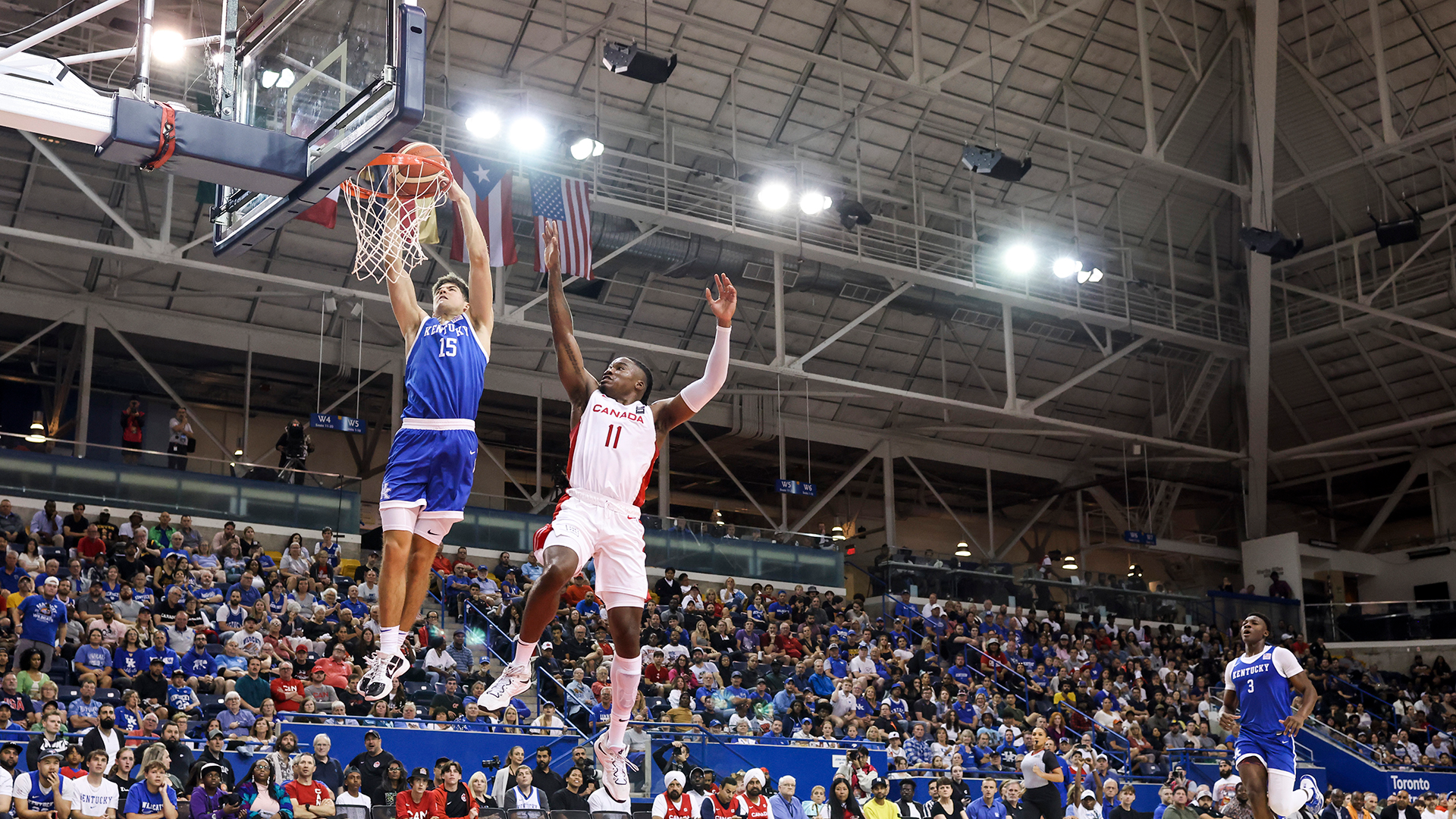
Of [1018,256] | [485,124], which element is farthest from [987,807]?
[1018,256]

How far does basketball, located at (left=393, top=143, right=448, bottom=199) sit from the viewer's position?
759 cm

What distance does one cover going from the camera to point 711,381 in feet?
23.4

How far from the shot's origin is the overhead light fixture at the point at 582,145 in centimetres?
2548

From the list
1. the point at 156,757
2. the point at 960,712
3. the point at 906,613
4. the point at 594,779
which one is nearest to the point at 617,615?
the point at 156,757

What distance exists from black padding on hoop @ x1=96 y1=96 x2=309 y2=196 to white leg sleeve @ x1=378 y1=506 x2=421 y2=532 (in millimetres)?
2253

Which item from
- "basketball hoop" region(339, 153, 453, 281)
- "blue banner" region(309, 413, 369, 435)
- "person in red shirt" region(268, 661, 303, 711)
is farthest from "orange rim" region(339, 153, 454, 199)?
"blue banner" region(309, 413, 369, 435)

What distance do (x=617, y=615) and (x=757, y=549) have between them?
73.4ft

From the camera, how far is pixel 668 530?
27938 mm

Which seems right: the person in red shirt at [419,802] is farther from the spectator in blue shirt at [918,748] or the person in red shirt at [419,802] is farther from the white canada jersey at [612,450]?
the spectator in blue shirt at [918,748]

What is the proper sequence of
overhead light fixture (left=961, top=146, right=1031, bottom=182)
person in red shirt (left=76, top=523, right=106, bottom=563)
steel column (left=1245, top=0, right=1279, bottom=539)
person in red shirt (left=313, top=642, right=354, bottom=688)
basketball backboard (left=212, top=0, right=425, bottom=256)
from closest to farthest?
basketball backboard (left=212, top=0, right=425, bottom=256), person in red shirt (left=313, top=642, right=354, bottom=688), person in red shirt (left=76, top=523, right=106, bottom=563), overhead light fixture (left=961, top=146, right=1031, bottom=182), steel column (left=1245, top=0, right=1279, bottom=539)

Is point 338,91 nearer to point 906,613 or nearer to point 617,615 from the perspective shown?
point 617,615

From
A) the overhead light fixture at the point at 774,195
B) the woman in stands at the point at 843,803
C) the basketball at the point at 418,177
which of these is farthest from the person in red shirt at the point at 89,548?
the basketball at the point at 418,177

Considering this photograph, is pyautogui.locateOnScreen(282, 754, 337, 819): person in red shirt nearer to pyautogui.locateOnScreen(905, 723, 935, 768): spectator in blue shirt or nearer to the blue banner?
pyautogui.locateOnScreen(905, 723, 935, 768): spectator in blue shirt

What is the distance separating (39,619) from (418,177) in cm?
1134
